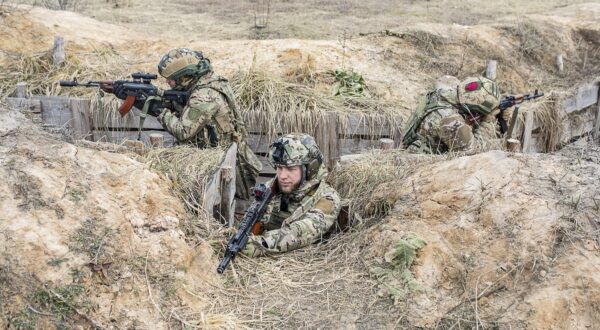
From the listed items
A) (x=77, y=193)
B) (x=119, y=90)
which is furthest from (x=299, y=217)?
(x=119, y=90)

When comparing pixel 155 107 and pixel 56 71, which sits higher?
pixel 56 71

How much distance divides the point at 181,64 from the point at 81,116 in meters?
1.80

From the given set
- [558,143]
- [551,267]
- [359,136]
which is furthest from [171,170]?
[558,143]

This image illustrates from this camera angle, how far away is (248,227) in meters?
Result: 4.65

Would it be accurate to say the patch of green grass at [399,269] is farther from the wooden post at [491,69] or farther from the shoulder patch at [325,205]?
the wooden post at [491,69]

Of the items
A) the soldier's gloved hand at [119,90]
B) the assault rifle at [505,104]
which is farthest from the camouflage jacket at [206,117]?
the assault rifle at [505,104]

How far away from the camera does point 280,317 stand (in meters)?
4.07

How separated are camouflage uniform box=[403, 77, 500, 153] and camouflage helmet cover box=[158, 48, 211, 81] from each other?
231 centimetres

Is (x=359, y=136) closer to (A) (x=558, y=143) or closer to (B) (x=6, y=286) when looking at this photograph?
(A) (x=558, y=143)

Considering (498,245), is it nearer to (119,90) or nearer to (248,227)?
(248,227)

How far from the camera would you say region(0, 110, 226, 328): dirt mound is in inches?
139

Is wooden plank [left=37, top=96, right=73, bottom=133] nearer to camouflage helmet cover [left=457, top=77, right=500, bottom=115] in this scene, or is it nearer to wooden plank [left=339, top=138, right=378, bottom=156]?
wooden plank [left=339, top=138, right=378, bottom=156]

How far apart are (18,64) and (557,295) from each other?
7.12 m

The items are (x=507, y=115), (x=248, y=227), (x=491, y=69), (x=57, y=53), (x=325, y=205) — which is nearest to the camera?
(x=248, y=227)
